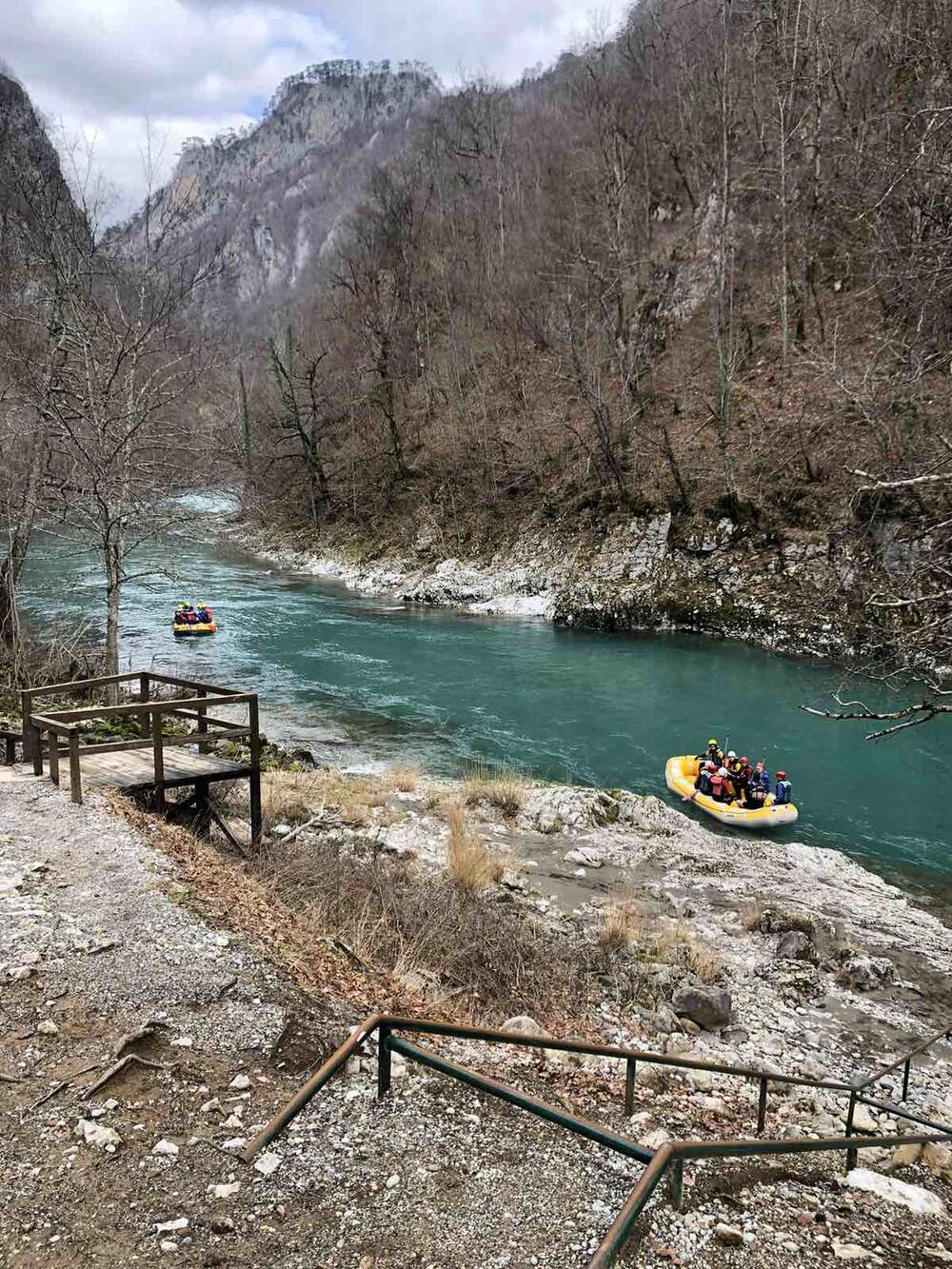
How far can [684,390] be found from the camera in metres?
37.0

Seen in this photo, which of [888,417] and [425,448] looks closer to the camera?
[888,417]

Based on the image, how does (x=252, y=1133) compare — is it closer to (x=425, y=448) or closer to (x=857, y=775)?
(x=857, y=775)

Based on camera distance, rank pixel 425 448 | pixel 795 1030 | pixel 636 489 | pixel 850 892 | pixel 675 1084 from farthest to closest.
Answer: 1. pixel 425 448
2. pixel 636 489
3. pixel 850 892
4. pixel 795 1030
5. pixel 675 1084

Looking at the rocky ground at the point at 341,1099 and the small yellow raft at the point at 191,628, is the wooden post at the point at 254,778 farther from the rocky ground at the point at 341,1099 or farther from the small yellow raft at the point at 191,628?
the small yellow raft at the point at 191,628

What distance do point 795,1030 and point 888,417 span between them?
2355 centimetres

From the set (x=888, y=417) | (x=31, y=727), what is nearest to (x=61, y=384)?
(x=31, y=727)

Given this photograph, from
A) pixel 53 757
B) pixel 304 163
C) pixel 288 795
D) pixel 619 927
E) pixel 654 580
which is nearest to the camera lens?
pixel 619 927

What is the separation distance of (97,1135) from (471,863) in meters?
6.59

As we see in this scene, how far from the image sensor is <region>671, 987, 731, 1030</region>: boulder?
7.27 metres

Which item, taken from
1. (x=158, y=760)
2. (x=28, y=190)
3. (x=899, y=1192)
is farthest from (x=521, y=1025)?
(x=28, y=190)

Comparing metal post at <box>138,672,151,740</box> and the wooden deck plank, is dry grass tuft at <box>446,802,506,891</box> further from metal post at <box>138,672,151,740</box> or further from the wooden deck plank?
metal post at <box>138,672,151,740</box>

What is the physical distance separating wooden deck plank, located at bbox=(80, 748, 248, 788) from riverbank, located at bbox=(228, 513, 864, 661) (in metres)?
17.5

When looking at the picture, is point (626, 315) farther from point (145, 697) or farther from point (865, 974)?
point (865, 974)

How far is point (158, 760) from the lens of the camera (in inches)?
354
